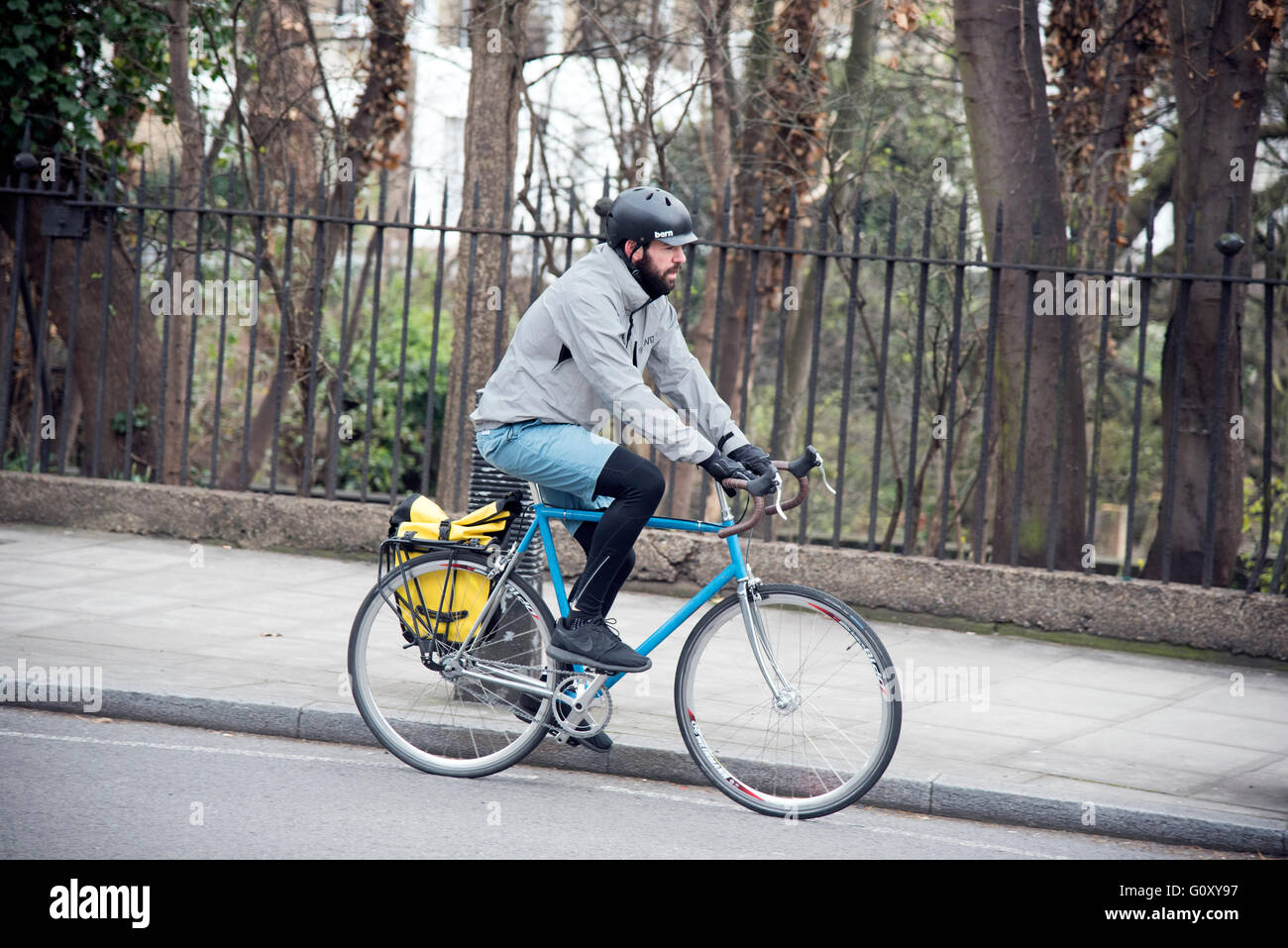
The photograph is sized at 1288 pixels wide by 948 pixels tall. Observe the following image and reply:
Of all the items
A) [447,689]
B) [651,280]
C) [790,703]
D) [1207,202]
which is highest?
[1207,202]

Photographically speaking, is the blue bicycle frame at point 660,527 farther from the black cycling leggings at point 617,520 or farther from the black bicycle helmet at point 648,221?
the black bicycle helmet at point 648,221

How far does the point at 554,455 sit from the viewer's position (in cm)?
475

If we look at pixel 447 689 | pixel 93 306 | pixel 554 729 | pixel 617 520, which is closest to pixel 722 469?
pixel 617 520

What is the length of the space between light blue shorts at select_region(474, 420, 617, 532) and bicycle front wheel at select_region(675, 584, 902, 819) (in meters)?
0.63

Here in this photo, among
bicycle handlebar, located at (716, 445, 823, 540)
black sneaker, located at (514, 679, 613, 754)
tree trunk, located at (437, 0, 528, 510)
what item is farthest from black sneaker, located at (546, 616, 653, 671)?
tree trunk, located at (437, 0, 528, 510)

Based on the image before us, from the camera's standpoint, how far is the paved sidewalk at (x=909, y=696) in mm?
5035

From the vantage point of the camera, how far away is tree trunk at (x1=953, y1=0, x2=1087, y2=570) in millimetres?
8977

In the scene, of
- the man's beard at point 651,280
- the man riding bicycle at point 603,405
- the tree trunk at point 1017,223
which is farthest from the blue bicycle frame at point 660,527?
the tree trunk at point 1017,223

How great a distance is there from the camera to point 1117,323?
15055 millimetres

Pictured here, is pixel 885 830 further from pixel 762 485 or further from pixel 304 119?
pixel 304 119

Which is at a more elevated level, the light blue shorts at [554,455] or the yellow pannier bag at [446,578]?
the light blue shorts at [554,455]

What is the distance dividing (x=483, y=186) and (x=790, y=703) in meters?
6.15

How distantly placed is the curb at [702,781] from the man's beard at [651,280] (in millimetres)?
1737
